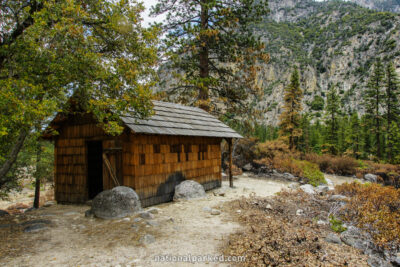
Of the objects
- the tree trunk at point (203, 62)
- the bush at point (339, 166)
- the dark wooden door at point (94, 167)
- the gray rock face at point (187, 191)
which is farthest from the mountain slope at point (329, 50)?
the dark wooden door at point (94, 167)

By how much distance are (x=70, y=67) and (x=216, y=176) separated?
8974mm

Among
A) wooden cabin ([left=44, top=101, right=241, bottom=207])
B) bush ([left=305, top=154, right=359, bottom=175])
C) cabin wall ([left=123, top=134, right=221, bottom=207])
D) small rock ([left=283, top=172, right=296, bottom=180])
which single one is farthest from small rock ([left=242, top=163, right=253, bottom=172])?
wooden cabin ([left=44, top=101, right=241, bottom=207])

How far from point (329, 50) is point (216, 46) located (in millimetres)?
105657

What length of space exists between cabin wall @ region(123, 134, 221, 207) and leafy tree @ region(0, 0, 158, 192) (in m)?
2.21

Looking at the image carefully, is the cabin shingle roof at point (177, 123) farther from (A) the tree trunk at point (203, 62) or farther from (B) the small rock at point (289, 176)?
(B) the small rock at point (289, 176)

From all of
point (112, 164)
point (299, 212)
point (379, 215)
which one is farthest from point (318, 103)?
point (112, 164)

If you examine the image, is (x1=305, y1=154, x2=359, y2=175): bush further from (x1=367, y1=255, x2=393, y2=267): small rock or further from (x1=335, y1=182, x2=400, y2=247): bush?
(x1=367, y1=255, x2=393, y2=267): small rock

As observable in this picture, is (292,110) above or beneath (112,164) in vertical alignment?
above

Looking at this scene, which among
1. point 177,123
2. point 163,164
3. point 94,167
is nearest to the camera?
point 163,164

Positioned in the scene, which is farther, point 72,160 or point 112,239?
point 72,160

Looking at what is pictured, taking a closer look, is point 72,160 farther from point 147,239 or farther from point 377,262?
point 377,262

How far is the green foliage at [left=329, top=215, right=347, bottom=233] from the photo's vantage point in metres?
5.61

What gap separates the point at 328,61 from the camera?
101 meters

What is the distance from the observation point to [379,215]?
5363 millimetres
